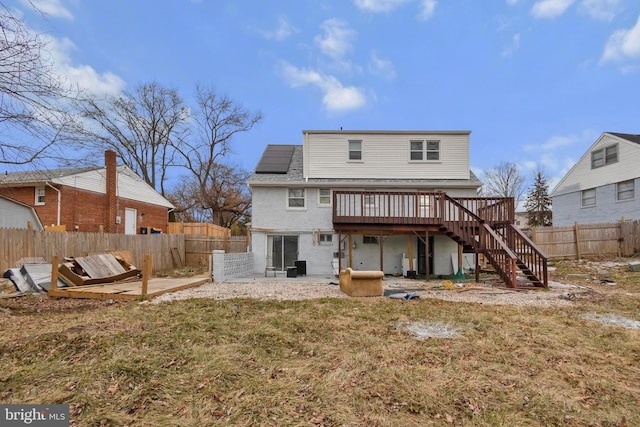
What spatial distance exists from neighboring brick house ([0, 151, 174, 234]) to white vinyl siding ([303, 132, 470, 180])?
10135mm

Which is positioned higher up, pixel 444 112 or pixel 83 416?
pixel 444 112

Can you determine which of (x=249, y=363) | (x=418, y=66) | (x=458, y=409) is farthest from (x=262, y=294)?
(x=418, y=66)

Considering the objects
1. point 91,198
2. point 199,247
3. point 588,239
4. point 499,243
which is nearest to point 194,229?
point 91,198

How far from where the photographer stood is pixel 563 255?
1554 centimetres

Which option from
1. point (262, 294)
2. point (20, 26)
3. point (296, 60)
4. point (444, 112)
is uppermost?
point (296, 60)

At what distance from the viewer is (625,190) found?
55.8 feet

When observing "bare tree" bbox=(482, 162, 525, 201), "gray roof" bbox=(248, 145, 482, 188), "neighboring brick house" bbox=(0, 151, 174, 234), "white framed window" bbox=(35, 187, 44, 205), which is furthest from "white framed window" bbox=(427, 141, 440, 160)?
"bare tree" bbox=(482, 162, 525, 201)

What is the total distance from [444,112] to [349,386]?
1919cm

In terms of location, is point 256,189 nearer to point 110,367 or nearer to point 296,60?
point 296,60

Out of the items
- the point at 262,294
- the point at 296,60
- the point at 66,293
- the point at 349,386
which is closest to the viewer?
the point at 349,386

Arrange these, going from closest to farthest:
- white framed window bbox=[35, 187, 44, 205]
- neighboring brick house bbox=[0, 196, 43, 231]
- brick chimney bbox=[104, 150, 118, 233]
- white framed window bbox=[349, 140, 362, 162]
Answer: neighboring brick house bbox=[0, 196, 43, 231] → white framed window bbox=[349, 140, 362, 162] → white framed window bbox=[35, 187, 44, 205] → brick chimney bbox=[104, 150, 118, 233]

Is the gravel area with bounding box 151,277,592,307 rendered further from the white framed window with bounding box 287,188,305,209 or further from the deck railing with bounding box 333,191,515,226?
the white framed window with bounding box 287,188,305,209

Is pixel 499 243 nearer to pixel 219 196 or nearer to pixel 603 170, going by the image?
pixel 603 170

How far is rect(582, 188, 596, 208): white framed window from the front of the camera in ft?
62.2
